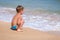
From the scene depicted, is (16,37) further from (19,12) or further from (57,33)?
(57,33)

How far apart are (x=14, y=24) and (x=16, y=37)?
710 mm

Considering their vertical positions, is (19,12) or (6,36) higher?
(19,12)

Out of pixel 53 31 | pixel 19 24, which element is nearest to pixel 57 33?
pixel 53 31

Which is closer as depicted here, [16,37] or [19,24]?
[16,37]

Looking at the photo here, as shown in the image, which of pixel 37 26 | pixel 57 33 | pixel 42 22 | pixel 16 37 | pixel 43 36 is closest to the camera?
pixel 16 37

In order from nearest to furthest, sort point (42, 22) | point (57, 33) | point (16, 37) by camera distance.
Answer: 1. point (16, 37)
2. point (57, 33)
3. point (42, 22)

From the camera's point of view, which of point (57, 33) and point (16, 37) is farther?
point (57, 33)

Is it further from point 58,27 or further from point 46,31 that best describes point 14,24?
point 58,27

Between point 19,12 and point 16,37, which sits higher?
point 19,12

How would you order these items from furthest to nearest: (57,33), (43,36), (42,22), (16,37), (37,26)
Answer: (42,22) → (37,26) → (57,33) → (43,36) → (16,37)

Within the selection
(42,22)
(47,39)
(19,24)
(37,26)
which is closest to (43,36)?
(47,39)

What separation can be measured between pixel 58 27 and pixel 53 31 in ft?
1.76

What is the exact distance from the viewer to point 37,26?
6684 mm

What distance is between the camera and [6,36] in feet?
16.4
